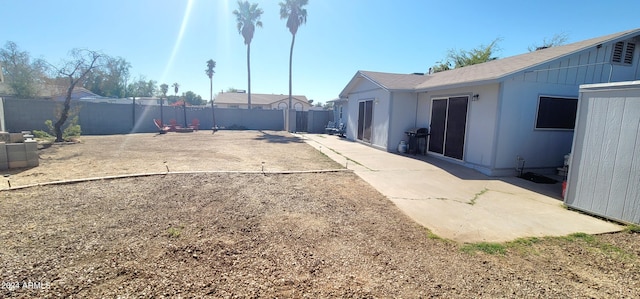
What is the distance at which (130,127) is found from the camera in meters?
17.1

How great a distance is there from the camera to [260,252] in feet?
9.87

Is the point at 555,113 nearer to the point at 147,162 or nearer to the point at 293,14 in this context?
the point at 147,162

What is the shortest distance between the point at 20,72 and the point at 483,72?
32248 millimetres

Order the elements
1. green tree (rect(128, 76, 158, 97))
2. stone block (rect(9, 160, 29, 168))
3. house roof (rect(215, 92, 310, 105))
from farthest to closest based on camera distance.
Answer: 1. green tree (rect(128, 76, 158, 97))
2. house roof (rect(215, 92, 310, 105))
3. stone block (rect(9, 160, 29, 168))

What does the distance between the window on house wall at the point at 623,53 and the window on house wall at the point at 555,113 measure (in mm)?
→ 1435

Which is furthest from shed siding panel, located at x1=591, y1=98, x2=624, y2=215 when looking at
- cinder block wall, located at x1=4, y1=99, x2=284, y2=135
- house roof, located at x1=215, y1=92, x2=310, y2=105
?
house roof, located at x1=215, y1=92, x2=310, y2=105

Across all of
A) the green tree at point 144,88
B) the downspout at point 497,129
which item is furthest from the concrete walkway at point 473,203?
the green tree at point 144,88

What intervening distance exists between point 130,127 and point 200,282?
59.6ft

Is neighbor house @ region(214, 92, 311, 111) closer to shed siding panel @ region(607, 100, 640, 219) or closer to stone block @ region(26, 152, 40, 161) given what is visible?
stone block @ region(26, 152, 40, 161)

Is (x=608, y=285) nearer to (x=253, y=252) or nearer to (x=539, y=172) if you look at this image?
(x=253, y=252)

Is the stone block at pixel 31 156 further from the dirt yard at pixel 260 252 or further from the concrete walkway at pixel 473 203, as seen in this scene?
the concrete walkway at pixel 473 203

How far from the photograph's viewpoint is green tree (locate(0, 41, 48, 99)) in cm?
2202

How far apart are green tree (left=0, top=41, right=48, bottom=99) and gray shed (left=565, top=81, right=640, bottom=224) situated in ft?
101

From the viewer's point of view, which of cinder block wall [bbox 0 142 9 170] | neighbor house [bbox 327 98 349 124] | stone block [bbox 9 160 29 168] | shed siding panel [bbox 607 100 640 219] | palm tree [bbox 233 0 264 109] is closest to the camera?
shed siding panel [bbox 607 100 640 219]
